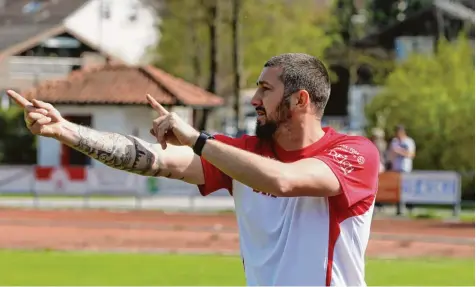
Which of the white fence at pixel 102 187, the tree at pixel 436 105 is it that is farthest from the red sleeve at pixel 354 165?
the tree at pixel 436 105

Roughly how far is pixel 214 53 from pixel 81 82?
701 cm

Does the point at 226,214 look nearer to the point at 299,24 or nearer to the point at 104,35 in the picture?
the point at 299,24

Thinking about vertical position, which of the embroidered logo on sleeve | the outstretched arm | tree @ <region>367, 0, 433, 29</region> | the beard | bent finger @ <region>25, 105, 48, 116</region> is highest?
bent finger @ <region>25, 105, 48, 116</region>

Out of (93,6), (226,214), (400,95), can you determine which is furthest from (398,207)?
(93,6)

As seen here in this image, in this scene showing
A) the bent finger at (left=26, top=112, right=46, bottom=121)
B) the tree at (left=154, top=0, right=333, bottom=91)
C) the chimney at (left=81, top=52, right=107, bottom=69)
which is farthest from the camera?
the chimney at (left=81, top=52, right=107, bottom=69)

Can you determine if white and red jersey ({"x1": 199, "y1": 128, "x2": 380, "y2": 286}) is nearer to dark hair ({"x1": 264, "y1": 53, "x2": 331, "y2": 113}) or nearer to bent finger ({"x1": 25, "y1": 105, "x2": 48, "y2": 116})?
dark hair ({"x1": 264, "y1": 53, "x2": 331, "y2": 113})

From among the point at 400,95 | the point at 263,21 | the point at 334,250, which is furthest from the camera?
the point at 263,21

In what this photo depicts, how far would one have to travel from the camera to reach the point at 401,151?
25.0 metres

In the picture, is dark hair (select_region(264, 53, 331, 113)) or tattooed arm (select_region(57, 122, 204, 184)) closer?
dark hair (select_region(264, 53, 331, 113))

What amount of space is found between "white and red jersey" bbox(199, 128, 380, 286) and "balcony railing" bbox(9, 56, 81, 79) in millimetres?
58403

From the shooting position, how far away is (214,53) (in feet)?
147

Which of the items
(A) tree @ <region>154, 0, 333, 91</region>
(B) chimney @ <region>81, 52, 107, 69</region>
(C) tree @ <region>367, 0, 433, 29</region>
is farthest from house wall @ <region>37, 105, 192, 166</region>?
(C) tree @ <region>367, 0, 433, 29</region>

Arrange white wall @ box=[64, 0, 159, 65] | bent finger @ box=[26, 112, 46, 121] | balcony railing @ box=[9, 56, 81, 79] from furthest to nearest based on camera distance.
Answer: white wall @ box=[64, 0, 159, 65], balcony railing @ box=[9, 56, 81, 79], bent finger @ box=[26, 112, 46, 121]

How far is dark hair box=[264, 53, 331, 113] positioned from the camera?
15.9 ft
